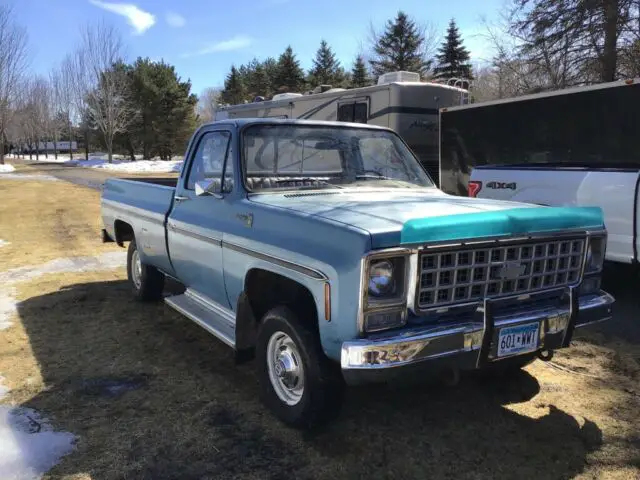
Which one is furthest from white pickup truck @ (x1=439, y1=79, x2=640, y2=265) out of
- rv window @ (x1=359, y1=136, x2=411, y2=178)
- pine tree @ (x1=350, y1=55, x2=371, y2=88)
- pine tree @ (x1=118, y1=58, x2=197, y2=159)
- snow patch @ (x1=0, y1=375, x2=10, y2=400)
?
pine tree @ (x1=118, y1=58, x2=197, y2=159)

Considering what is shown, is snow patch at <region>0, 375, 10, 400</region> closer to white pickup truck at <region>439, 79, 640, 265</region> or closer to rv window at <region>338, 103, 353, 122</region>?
white pickup truck at <region>439, 79, 640, 265</region>

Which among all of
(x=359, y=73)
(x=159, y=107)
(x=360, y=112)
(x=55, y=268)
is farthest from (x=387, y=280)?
(x=159, y=107)

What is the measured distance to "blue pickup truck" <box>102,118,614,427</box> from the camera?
9.30 feet

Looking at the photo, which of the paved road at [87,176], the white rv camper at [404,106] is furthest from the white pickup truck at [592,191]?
the paved road at [87,176]

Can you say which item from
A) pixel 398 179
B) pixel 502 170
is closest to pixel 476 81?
pixel 502 170

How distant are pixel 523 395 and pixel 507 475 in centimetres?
109

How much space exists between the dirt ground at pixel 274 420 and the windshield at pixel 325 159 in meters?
1.56

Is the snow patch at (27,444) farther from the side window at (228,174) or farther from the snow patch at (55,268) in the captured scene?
the snow patch at (55,268)

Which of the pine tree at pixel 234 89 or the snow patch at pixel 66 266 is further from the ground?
the pine tree at pixel 234 89

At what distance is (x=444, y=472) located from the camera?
2.99 meters

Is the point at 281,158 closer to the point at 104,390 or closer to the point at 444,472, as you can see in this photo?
the point at 104,390

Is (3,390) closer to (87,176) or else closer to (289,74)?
(87,176)

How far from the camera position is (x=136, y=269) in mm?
6418

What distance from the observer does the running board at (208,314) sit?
12.9 ft
